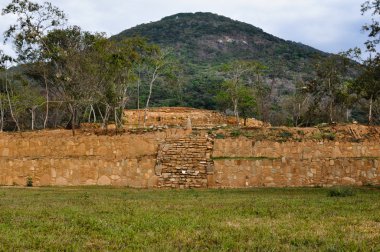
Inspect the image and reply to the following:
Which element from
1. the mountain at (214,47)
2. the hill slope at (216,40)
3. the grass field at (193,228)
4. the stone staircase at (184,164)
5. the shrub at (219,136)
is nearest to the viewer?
the grass field at (193,228)

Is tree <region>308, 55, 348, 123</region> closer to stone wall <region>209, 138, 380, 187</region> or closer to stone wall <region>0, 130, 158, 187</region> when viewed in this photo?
stone wall <region>209, 138, 380, 187</region>

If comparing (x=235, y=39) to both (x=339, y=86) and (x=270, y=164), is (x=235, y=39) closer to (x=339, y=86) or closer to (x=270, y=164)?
(x=339, y=86)

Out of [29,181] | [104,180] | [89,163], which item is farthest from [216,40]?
[104,180]

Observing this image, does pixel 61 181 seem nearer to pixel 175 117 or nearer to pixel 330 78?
pixel 175 117

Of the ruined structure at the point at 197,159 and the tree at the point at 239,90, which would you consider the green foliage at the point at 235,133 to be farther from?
the tree at the point at 239,90

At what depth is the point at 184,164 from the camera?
886 inches

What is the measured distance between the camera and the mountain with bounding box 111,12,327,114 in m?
83.1

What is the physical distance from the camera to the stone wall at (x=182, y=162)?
68.2ft

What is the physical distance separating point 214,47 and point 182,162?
100 meters

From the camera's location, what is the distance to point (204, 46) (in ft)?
391

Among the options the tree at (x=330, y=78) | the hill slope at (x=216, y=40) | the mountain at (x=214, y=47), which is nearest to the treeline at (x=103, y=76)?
the tree at (x=330, y=78)

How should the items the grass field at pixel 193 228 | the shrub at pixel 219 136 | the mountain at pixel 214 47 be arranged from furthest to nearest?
the mountain at pixel 214 47
the shrub at pixel 219 136
the grass field at pixel 193 228

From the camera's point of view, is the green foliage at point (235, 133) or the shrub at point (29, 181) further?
the green foliage at point (235, 133)

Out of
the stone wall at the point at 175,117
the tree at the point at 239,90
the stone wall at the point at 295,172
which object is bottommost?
the stone wall at the point at 295,172
